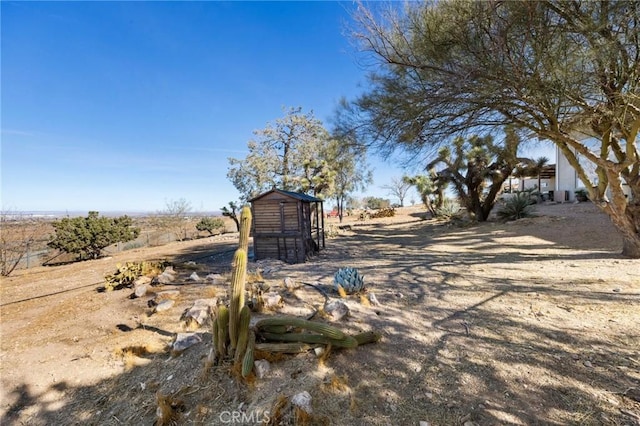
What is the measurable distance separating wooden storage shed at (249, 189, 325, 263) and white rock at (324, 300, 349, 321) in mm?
4215

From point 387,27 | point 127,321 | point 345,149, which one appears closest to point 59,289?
point 127,321

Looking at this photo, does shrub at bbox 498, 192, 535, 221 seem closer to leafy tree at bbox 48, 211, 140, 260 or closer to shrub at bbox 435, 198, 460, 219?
shrub at bbox 435, 198, 460, 219

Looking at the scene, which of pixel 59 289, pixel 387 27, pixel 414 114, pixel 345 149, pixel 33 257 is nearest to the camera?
pixel 387 27

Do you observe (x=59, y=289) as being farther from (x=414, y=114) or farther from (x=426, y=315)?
(x=414, y=114)

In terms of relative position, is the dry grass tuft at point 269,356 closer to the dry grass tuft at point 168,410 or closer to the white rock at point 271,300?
the dry grass tuft at point 168,410

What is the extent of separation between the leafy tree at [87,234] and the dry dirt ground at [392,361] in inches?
243

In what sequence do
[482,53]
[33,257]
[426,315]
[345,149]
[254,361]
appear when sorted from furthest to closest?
→ [33,257] < [345,149] < [482,53] < [426,315] < [254,361]

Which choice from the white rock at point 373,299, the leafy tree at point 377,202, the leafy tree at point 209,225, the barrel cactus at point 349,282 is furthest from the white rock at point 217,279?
the leafy tree at point 377,202

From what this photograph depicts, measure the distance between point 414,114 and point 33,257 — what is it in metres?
12.7

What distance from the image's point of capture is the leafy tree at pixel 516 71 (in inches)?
152

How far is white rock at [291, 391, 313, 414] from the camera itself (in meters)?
1.89

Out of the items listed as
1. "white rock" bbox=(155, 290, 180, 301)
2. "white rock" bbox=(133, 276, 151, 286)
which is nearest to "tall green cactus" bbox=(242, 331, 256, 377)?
"white rock" bbox=(155, 290, 180, 301)

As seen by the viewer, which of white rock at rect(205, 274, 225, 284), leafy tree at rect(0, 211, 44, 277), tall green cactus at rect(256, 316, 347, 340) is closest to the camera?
tall green cactus at rect(256, 316, 347, 340)

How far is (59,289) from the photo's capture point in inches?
227
